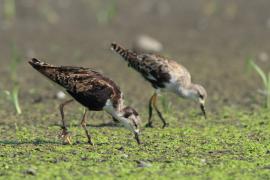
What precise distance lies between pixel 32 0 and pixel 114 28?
2.44m

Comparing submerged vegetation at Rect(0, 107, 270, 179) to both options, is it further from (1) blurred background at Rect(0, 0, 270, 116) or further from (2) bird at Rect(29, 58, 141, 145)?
(1) blurred background at Rect(0, 0, 270, 116)

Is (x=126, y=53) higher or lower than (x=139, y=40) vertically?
lower

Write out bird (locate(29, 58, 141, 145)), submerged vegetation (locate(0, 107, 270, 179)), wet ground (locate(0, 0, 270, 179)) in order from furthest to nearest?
bird (locate(29, 58, 141, 145))
wet ground (locate(0, 0, 270, 179))
submerged vegetation (locate(0, 107, 270, 179))

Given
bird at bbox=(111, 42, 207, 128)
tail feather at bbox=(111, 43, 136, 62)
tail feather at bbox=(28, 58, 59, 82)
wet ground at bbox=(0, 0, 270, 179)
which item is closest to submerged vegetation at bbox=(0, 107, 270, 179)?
wet ground at bbox=(0, 0, 270, 179)

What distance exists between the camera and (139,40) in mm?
17047

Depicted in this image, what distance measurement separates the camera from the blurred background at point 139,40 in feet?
45.3

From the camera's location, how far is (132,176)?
7859 mm

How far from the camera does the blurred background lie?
13812mm

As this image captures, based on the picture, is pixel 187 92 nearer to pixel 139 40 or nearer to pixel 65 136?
pixel 65 136

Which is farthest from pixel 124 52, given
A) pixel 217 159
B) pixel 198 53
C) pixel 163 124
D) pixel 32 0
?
pixel 32 0

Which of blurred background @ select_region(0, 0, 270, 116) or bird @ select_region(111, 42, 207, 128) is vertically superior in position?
blurred background @ select_region(0, 0, 270, 116)

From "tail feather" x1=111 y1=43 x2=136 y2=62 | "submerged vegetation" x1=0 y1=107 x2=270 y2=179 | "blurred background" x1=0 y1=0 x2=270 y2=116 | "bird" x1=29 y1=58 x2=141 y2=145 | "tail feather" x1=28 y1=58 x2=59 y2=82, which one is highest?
"blurred background" x1=0 y1=0 x2=270 y2=116

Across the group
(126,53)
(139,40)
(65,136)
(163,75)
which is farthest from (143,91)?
(65,136)

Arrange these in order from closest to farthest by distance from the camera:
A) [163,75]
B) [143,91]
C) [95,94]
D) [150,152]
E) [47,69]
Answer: [150,152] < [95,94] < [47,69] < [163,75] < [143,91]
